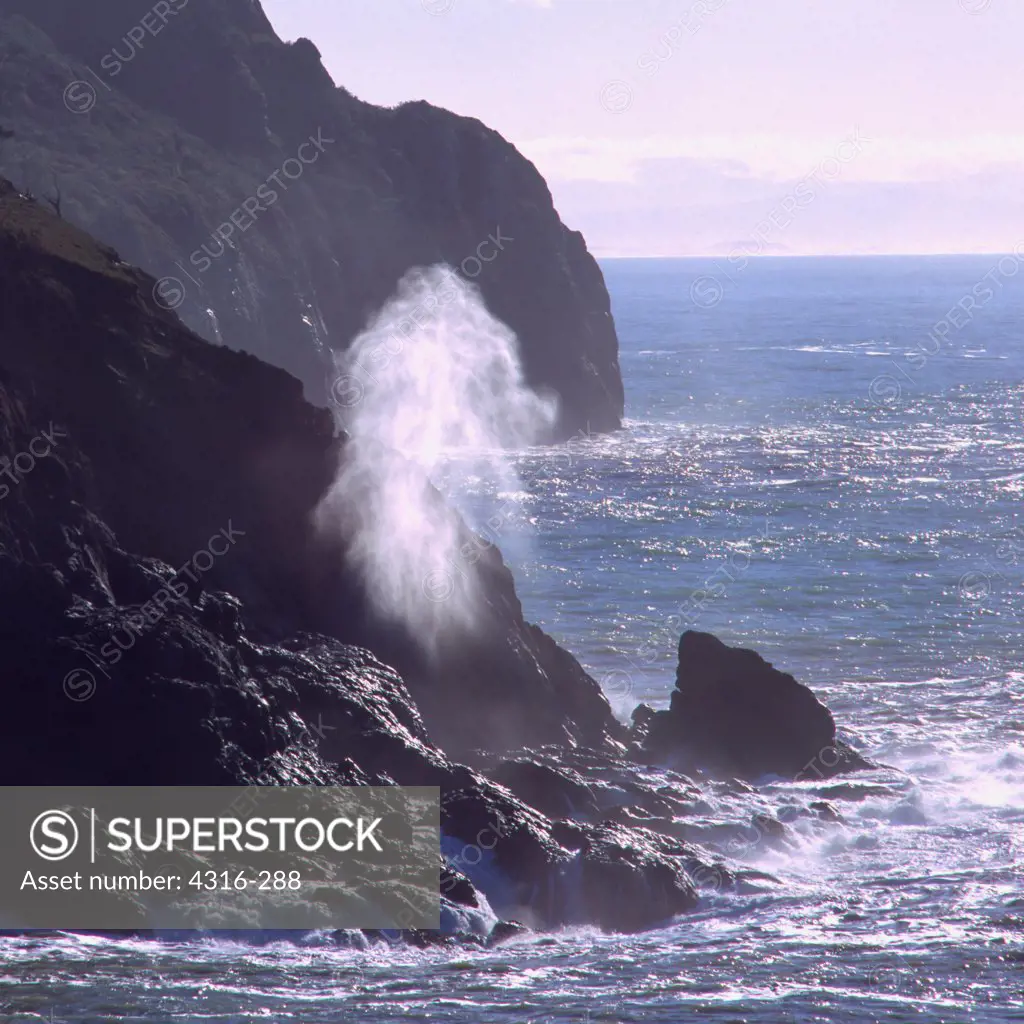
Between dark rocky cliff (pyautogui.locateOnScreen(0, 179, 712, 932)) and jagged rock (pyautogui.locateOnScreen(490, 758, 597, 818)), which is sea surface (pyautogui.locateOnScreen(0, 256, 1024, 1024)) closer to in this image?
dark rocky cliff (pyautogui.locateOnScreen(0, 179, 712, 932))

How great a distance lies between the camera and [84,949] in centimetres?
2459

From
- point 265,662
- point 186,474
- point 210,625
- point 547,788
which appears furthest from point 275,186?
point 210,625

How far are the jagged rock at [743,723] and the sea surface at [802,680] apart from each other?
1.65 metres

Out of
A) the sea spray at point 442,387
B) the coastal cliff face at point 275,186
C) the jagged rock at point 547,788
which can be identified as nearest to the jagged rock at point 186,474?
the jagged rock at point 547,788

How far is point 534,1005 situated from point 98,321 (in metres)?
16.8

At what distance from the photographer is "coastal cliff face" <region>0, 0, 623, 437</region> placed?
80.6 m

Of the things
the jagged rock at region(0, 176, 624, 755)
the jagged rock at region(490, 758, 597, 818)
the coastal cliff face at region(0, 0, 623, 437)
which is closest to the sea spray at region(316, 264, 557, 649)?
the coastal cliff face at region(0, 0, 623, 437)

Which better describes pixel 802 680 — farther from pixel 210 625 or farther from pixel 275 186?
pixel 275 186

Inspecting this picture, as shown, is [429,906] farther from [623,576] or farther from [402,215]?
[402,215]

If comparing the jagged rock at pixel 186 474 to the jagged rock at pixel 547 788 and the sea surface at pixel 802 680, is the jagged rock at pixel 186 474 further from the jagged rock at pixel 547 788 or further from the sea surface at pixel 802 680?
the sea surface at pixel 802 680

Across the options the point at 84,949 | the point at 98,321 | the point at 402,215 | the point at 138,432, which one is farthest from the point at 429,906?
the point at 402,215

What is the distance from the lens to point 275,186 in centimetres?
9238

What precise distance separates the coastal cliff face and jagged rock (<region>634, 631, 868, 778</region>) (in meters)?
41.5

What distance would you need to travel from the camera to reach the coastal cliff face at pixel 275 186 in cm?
8056
